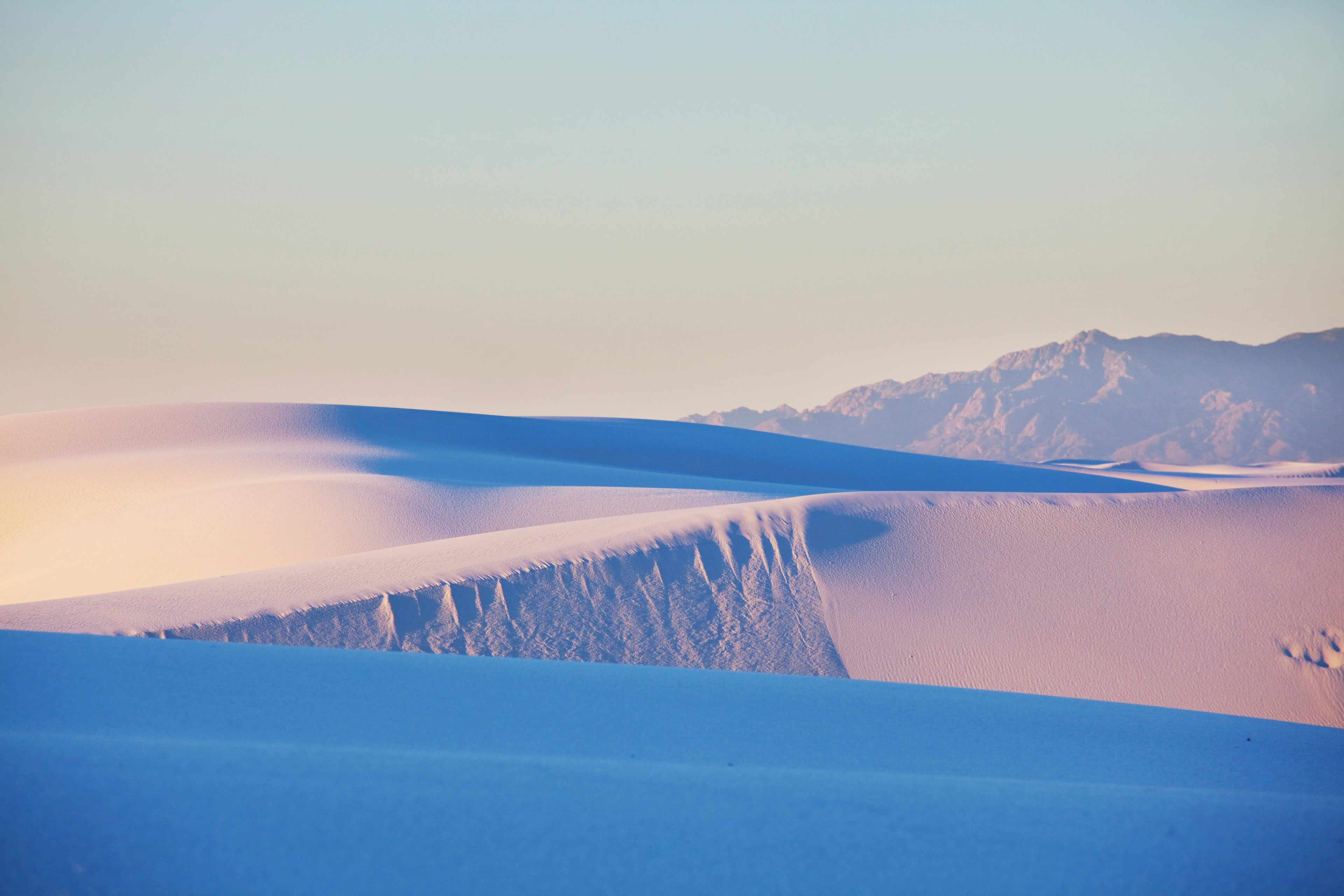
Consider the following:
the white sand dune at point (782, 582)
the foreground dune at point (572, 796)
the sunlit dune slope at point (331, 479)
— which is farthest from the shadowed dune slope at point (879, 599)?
the foreground dune at point (572, 796)

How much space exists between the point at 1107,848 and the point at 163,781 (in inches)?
120

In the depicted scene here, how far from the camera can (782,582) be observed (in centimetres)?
1207

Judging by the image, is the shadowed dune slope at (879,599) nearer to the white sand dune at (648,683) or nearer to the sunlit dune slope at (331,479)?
the white sand dune at (648,683)

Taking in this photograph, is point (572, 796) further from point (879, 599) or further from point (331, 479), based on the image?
point (331, 479)

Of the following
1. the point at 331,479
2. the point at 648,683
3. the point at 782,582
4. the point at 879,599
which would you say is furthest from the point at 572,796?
the point at 331,479

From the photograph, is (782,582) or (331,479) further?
(331,479)

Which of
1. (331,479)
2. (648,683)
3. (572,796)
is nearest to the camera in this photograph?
(572,796)

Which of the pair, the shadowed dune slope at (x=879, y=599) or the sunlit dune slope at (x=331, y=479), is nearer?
the shadowed dune slope at (x=879, y=599)

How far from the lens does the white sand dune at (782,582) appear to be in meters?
10.2

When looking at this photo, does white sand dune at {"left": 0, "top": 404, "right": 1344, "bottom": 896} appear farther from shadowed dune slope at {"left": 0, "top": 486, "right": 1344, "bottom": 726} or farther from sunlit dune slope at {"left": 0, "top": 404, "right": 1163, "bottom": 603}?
sunlit dune slope at {"left": 0, "top": 404, "right": 1163, "bottom": 603}

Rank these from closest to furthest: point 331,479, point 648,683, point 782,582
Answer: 1. point 648,683
2. point 782,582
3. point 331,479

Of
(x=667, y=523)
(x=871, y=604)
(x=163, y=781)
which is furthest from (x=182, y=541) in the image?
(x=163, y=781)

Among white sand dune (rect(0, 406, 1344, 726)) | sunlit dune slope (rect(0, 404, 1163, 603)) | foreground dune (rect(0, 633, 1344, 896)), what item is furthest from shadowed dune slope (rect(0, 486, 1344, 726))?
foreground dune (rect(0, 633, 1344, 896))

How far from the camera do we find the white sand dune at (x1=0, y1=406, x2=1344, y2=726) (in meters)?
10.2
